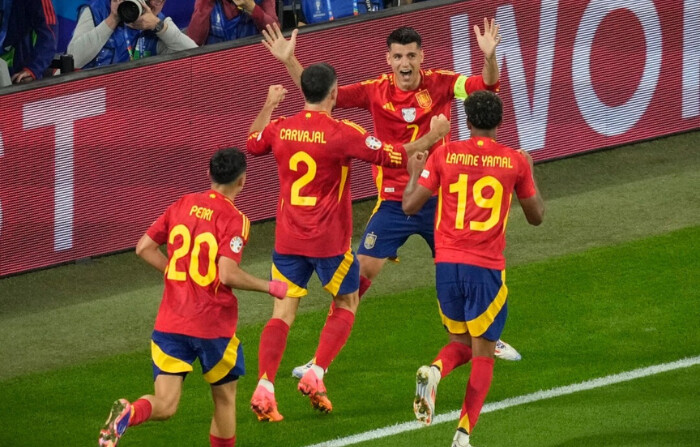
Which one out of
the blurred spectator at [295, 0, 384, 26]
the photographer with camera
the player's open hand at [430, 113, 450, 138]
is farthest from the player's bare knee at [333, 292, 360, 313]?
the blurred spectator at [295, 0, 384, 26]

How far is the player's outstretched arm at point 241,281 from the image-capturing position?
7.59m

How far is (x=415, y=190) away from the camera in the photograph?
27.0 feet

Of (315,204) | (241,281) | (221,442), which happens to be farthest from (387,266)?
(241,281)

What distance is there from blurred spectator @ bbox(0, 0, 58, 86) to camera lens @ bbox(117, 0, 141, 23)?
0.67 m

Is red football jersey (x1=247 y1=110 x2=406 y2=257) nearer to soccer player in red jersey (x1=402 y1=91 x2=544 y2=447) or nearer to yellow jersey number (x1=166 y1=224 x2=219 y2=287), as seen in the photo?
soccer player in red jersey (x1=402 y1=91 x2=544 y2=447)

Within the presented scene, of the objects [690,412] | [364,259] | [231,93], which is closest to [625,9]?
[231,93]

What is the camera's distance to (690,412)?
349 inches

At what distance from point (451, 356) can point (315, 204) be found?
4.40 feet

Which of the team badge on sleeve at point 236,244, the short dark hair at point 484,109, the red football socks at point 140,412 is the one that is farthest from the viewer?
the short dark hair at point 484,109

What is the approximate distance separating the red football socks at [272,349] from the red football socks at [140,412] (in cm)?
131

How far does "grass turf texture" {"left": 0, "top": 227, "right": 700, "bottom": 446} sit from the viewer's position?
887 centimetres

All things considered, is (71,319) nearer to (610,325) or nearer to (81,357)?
(81,357)

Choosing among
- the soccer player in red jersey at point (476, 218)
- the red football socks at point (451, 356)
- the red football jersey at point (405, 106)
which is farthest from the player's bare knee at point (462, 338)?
the red football jersey at point (405, 106)

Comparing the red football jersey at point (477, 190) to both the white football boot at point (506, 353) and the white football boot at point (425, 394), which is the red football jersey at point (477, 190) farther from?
the white football boot at point (506, 353)
